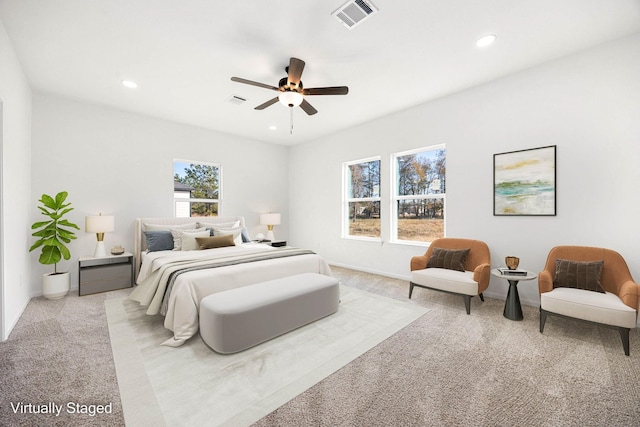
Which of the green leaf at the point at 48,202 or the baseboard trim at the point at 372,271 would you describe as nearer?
the green leaf at the point at 48,202

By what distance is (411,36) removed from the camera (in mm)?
2639

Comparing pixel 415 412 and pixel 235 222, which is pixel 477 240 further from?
pixel 235 222

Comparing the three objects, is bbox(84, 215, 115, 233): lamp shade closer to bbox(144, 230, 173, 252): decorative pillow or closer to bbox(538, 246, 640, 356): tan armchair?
bbox(144, 230, 173, 252): decorative pillow

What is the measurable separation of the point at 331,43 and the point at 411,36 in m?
0.80

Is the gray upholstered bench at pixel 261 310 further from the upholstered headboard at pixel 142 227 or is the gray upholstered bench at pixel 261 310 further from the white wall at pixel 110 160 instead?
the white wall at pixel 110 160

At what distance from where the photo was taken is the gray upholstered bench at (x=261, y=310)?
221 cm

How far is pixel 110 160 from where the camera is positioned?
175 inches

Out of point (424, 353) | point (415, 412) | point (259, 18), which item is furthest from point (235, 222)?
point (415, 412)

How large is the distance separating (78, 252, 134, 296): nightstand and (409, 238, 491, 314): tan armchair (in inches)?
171

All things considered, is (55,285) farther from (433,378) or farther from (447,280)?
(447,280)

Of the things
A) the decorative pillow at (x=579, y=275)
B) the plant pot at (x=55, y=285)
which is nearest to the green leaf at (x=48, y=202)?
the plant pot at (x=55, y=285)

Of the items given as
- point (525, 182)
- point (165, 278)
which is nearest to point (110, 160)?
point (165, 278)

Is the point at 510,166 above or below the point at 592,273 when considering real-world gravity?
above

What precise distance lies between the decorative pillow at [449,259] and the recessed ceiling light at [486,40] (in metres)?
2.44
